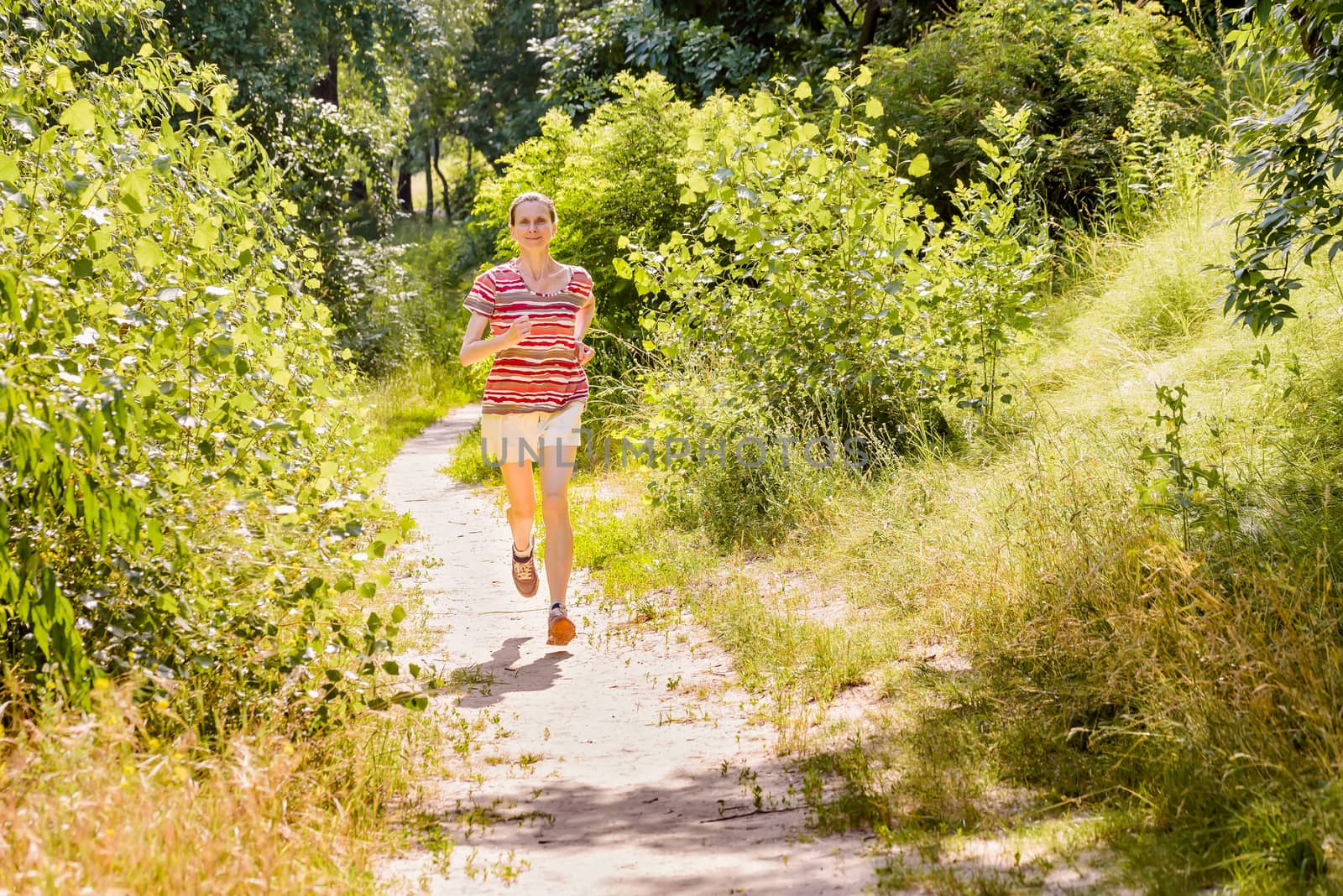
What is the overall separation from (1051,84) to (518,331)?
8.20m

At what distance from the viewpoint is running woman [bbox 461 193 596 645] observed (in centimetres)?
626

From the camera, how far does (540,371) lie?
632cm

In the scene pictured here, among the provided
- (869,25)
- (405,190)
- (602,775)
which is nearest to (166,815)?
(602,775)

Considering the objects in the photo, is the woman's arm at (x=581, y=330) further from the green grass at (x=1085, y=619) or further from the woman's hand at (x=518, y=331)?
the green grass at (x=1085, y=619)

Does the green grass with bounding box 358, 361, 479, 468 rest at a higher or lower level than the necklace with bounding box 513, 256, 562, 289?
lower

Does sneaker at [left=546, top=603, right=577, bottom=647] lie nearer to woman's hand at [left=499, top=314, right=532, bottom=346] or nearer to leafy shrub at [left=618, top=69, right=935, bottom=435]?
woman's hand at [left=499, top=314, right=532, bottom=346]

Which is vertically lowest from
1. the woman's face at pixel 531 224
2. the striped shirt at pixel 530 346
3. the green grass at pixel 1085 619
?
the green grass at pixel 1085 619

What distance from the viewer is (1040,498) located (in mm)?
5586

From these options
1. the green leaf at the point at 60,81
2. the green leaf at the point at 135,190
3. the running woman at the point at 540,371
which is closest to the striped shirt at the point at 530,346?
the running woman at the point at 540,371

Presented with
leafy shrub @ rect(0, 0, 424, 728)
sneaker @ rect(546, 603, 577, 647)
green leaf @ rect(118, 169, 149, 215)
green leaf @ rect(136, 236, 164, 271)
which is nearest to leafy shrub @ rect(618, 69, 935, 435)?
sneaker @ rect(546, 603, 577, 647)

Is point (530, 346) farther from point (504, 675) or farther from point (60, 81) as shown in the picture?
point (60, 81)

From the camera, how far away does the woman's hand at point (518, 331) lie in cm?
598

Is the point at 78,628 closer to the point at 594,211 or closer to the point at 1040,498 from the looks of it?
the point at 1040,498

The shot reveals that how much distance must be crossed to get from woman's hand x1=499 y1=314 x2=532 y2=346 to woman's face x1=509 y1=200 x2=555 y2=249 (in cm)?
46
